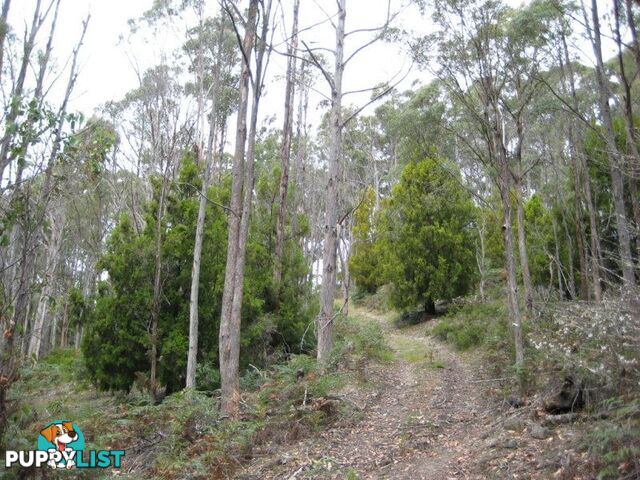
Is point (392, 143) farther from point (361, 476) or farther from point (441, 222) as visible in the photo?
point (361, 476)

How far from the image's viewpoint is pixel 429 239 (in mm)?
16453

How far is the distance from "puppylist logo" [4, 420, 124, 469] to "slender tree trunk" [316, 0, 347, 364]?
387 centimetres

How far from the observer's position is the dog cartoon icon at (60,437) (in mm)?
5184

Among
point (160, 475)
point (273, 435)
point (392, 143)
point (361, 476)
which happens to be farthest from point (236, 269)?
point (392, 143)

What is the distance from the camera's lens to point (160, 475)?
5.66 meters

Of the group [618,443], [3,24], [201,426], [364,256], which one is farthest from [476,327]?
[364,256]

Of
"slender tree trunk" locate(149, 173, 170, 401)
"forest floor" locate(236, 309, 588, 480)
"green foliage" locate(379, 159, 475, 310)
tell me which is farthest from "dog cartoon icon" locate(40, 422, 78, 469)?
"green foliage" locate(379, 159, 475, 310)

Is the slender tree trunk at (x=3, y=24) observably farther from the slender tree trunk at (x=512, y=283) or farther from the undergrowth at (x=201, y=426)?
the slender tree trunk at (x=512, y=283)

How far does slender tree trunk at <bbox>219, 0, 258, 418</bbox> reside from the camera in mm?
7402

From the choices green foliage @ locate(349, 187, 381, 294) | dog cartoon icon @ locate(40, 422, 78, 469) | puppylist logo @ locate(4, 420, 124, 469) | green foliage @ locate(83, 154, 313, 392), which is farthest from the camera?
green foliage @ locate(349, 187, 381, 294)

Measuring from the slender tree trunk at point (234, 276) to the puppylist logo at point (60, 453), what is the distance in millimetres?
1763

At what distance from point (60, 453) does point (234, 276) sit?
343 centimetres

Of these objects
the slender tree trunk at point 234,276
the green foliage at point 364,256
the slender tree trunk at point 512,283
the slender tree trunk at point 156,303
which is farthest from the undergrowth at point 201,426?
the green foliage at point 364,256

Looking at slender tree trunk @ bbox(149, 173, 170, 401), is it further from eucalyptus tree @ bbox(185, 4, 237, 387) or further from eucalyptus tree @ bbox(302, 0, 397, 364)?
eucalyptus tree @ bbox(302, 0, 397, 364)
